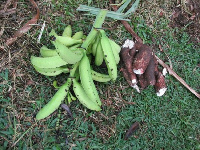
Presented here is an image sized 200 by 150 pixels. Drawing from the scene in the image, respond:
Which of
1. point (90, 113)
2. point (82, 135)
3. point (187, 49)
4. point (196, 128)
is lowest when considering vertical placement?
point (196, 128)

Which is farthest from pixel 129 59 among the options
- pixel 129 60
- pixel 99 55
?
pixel 99 55

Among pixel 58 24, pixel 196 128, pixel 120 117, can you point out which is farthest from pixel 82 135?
pixel 196 128

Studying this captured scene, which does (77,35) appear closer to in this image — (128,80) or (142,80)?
(128,80)

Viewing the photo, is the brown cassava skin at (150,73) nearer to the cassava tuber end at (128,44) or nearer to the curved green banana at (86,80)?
the cassava tuber end at (128,44)

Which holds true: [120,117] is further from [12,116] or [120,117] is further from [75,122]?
[12,116]

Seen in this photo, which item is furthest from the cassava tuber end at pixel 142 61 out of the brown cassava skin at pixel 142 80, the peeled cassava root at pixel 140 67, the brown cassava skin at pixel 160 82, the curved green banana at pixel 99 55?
the curved green banana at pixel 99 55

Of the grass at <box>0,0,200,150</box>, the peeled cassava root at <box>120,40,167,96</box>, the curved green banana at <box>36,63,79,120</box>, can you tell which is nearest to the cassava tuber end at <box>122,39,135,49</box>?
the peeled cassava root at <box>120,40,167,96</box>

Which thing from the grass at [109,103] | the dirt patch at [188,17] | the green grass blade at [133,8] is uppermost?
the green grass blade at [133,8]
